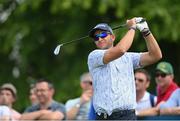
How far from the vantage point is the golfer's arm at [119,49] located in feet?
26.3

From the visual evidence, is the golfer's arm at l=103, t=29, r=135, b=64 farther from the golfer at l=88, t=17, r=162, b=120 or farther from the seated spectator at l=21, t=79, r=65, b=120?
the seated spectator at l=21, t=79, r=65, b=120

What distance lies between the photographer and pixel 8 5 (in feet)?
55.5

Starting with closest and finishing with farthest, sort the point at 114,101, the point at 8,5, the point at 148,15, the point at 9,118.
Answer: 1. the point at 114,101
2. the point at 9,118
3. the point at 148,15
4. the point at 8,5

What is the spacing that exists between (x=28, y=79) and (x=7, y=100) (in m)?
5.76

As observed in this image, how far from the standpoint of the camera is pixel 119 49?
802cm

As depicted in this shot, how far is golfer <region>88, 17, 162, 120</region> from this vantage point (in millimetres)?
8195

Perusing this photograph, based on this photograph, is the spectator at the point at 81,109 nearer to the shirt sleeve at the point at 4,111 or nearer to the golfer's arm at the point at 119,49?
the shirt sleeve at the point at 4,111

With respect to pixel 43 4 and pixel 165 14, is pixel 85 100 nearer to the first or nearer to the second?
pixel 165 14

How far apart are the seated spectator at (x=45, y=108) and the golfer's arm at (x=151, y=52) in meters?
2.51

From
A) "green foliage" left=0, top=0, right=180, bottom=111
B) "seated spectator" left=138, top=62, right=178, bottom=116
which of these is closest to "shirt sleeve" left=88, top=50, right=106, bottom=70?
"seated spectator" left=138, top=62, right=178, bottom=116

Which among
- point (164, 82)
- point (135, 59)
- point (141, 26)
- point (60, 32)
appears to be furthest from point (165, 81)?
point (60, 32)

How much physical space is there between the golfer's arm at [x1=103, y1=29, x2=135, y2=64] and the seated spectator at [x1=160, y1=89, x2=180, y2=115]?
188cm

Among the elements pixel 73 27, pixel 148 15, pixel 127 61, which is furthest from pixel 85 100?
pixel 73 27

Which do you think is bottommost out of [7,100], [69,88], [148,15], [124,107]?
[124,107]
